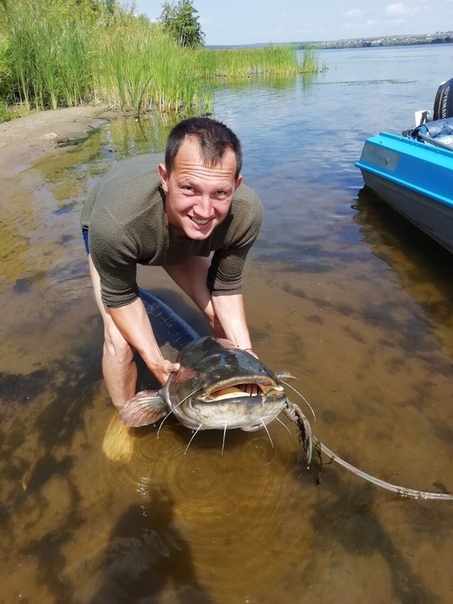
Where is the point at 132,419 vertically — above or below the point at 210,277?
below

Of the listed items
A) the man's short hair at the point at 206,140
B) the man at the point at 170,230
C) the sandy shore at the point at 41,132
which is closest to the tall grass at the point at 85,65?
the sandy shore at the point at 41,132

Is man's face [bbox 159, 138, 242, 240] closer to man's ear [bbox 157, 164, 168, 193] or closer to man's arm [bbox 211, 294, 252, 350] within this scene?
man's ear [bbox 157, 164, 168, 193]

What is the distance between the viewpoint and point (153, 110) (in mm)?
13828

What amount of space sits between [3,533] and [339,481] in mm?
1581

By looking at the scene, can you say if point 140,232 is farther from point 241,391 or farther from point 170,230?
point 241,391

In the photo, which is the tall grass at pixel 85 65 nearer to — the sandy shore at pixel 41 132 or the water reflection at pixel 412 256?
the sandy shore at pixel 41 132

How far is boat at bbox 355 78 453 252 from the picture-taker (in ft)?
13.8

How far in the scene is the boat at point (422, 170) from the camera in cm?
421

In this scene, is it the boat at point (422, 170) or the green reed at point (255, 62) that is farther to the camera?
the green reed at point (255, 62)

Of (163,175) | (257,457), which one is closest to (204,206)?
(163,175)

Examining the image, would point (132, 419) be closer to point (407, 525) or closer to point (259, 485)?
point (259, 485)

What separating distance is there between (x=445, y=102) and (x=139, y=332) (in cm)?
564

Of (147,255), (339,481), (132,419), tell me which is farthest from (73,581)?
(147,255)

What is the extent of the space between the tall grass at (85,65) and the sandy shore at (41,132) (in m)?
0.67
